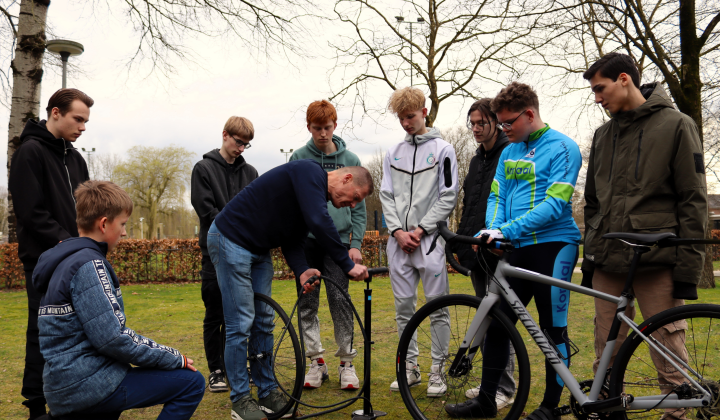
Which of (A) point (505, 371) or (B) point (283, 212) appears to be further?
(A) point (505, 371)

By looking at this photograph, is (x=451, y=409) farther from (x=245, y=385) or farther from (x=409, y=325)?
(x=245, y=385)

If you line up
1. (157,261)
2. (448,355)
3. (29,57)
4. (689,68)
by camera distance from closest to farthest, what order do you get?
(448,355) < (29,57) < (689,68) < (157,261)

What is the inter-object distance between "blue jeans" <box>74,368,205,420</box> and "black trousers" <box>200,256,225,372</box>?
1.52 meters

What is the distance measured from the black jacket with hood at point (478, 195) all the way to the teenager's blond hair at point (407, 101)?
592 millimetres

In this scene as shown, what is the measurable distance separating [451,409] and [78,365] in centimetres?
215

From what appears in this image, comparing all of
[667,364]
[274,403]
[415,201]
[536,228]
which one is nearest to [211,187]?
[415,201]

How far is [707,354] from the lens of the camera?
293 cm

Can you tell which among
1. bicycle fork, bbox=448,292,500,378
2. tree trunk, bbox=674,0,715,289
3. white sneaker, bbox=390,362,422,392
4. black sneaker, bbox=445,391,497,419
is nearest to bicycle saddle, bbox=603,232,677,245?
bicycle fork, bbox=448,292,500,378

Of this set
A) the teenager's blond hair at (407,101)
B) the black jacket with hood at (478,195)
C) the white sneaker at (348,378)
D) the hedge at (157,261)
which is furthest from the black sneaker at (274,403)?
the hedge at (157,261)

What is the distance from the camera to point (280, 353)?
336 cm

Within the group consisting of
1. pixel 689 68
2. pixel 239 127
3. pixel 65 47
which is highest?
pixel 65 47

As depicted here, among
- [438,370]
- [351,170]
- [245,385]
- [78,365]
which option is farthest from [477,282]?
[78,365]

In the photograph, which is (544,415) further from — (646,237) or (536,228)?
(646,237)

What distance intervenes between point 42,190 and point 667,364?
372 centimetres
